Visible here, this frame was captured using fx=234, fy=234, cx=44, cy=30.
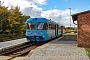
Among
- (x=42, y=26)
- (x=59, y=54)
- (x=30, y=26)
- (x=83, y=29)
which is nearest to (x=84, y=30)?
(x=83, y=29)

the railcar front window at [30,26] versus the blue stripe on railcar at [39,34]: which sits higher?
the railcar front window at [30,26]

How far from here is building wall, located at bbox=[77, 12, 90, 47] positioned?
67.2 feet

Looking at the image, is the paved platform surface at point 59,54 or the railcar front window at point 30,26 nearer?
the paved platform surface at point 59,54

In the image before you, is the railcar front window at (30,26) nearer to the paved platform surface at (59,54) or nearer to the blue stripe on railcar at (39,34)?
the blue stripe on railcar at (39,34)

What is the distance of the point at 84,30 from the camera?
20750 millimetres

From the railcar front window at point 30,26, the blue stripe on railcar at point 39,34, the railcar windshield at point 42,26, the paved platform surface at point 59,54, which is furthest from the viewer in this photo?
the railcar front window at point 30,26

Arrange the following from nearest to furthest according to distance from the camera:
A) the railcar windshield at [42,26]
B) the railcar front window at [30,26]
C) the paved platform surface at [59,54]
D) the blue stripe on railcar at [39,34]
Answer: the paved platform surface at [59,54] → the blue stripe on railcar at [39,34] → the railcar windshield at [42,26] → the railcar front window at [30,26]

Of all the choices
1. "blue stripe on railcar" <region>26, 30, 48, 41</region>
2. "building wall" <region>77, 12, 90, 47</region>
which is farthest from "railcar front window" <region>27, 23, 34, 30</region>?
"building wall" <region>77, 12, 90, 47</region>

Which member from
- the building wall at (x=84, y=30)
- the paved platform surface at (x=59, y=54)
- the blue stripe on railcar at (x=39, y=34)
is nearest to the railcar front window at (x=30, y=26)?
the blue stripe on railcar at (x=39, y=34)

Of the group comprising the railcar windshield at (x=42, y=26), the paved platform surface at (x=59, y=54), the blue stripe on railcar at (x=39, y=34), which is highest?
the railcar windshield at (x=42, y=26)

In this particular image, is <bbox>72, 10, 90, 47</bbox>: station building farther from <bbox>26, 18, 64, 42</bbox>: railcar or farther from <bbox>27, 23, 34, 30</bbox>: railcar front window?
<bbox>27, 23, 34, 30</bbox>: railcar front window

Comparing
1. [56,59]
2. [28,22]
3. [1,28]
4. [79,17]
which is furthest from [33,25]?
[56,59]

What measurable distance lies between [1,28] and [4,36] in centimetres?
149

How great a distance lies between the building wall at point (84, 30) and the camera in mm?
20484
